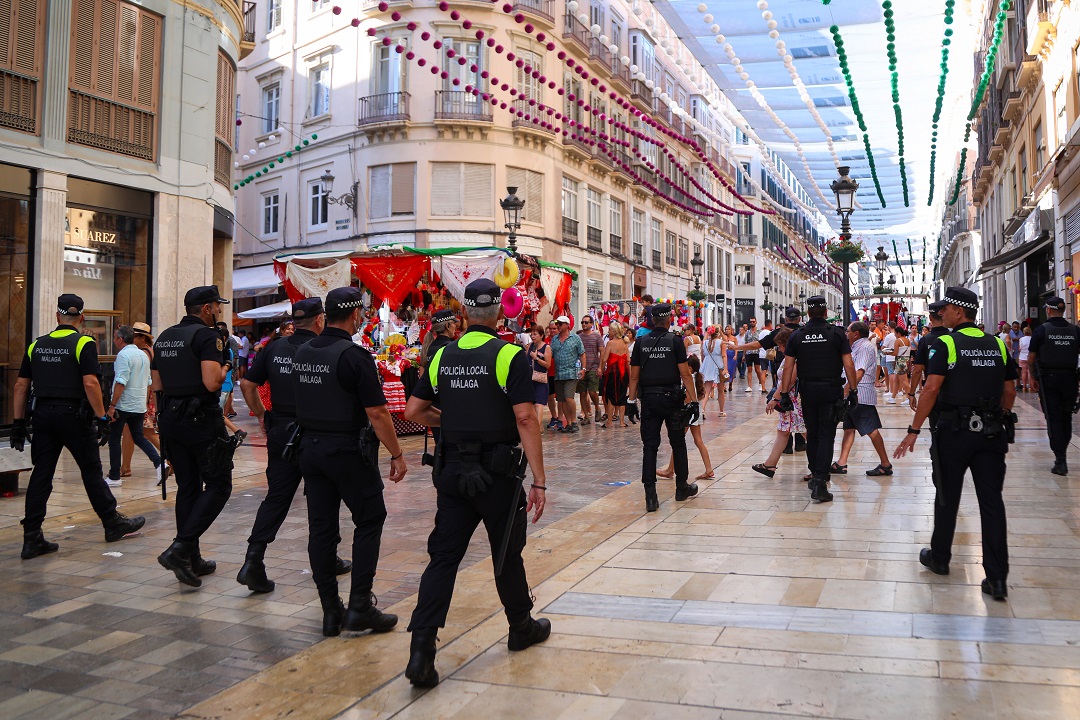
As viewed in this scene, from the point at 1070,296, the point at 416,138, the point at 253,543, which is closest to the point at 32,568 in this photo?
the point at 253,543

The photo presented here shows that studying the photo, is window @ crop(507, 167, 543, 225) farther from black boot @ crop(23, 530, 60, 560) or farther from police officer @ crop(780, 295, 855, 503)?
black boot @ crop(23, 530, 60, 560)

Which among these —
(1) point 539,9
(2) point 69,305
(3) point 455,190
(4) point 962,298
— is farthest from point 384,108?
(4) point 962,298

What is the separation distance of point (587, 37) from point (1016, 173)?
46.3 ft

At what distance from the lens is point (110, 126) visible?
44.8ft

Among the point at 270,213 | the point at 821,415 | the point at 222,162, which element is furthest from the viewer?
the point at 270,213

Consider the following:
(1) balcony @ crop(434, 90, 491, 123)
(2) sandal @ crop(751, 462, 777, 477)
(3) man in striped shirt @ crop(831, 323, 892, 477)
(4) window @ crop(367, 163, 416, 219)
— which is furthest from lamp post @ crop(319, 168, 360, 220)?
(2) sandal @ crop(751, 462, 777, 477)

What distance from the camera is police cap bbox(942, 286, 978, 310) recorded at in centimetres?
524

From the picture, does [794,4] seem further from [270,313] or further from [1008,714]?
[270,313]

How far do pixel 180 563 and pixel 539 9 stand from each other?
25671mm

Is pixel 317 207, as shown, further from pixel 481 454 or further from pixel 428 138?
pixel 481 454

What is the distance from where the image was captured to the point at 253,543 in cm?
505

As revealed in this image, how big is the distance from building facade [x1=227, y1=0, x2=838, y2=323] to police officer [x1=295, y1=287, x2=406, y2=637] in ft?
64.7

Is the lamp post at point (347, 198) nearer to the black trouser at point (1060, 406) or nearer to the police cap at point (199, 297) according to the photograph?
the black trouser at point (1060, 406)

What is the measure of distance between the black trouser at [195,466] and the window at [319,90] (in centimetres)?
2443
